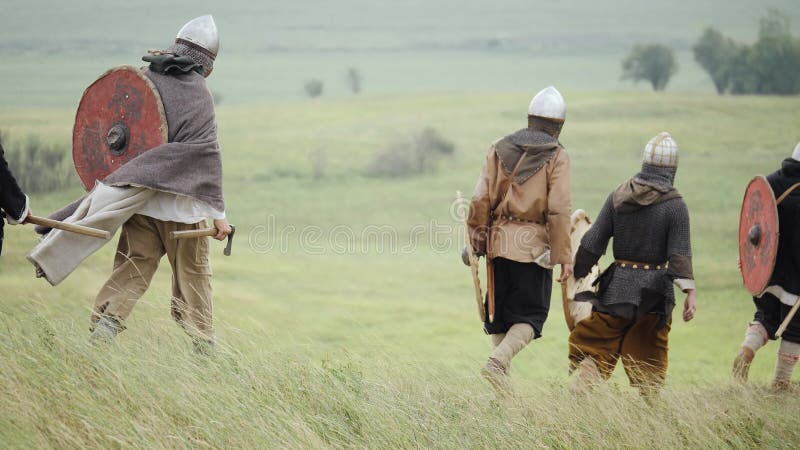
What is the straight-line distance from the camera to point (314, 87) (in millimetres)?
42938

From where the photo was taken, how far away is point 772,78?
125ft

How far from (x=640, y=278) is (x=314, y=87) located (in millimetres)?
38549

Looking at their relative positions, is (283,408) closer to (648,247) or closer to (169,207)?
(169,207)

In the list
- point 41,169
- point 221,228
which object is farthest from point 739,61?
point 221,228

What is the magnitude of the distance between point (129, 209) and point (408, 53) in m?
50.5

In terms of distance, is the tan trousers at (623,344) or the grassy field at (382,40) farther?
the grassy field at (382,40)

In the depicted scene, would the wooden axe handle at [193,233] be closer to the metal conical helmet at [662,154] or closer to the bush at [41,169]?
the metal conical helmet at [662,154]

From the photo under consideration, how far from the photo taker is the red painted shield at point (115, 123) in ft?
16.0

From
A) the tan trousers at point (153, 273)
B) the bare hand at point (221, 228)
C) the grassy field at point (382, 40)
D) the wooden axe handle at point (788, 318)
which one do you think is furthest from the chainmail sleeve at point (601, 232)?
the grassy field at point (382, 40)

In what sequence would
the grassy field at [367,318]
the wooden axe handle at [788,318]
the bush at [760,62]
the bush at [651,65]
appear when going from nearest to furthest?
1. the grassy field at [367,318]
2. the wooden axe handle at [788,318]
3. the bush at [760,62]
4. the bush at [651,65]

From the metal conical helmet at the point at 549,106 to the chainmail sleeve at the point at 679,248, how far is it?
77 cm

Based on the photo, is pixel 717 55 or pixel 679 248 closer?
pixel 679 248

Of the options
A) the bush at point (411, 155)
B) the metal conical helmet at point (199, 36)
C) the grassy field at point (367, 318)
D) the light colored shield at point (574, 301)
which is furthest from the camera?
the bush at point (411, 155)

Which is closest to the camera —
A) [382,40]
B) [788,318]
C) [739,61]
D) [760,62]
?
[788,318]
